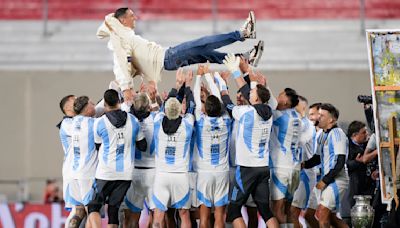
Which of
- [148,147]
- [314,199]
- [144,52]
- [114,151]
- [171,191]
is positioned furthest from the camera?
[314,199]

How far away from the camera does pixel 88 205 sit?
36.9 feet

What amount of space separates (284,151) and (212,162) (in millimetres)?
823

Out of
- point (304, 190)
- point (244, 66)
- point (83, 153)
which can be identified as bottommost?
point (304, 190)

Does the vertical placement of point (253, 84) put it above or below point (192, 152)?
above

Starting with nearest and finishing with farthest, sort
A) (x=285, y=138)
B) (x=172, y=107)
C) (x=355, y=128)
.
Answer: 1. (x=172, y=107)
2. (x=285, y=138)
3. (x=355, y=128)

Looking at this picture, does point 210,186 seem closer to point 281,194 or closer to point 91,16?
point 281,194

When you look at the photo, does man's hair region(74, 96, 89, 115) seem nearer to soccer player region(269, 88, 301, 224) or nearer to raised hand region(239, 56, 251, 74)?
raised hand region(239, 56, 251, 74)

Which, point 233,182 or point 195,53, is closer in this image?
point 233,182

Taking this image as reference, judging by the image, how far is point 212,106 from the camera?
11.1 metres

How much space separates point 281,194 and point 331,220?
1.17 meters

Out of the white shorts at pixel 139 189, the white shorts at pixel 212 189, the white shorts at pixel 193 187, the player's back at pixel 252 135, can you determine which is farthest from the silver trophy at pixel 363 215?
the white shorts at pixel 139 189

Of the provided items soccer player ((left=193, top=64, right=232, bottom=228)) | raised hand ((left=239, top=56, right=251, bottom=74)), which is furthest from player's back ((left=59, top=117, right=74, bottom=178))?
raised hand ((left=239, top=56, right=251, bottom=74))

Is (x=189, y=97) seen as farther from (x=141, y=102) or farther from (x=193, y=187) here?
(x=193, y=187)

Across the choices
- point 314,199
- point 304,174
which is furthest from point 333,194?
point 314,199
